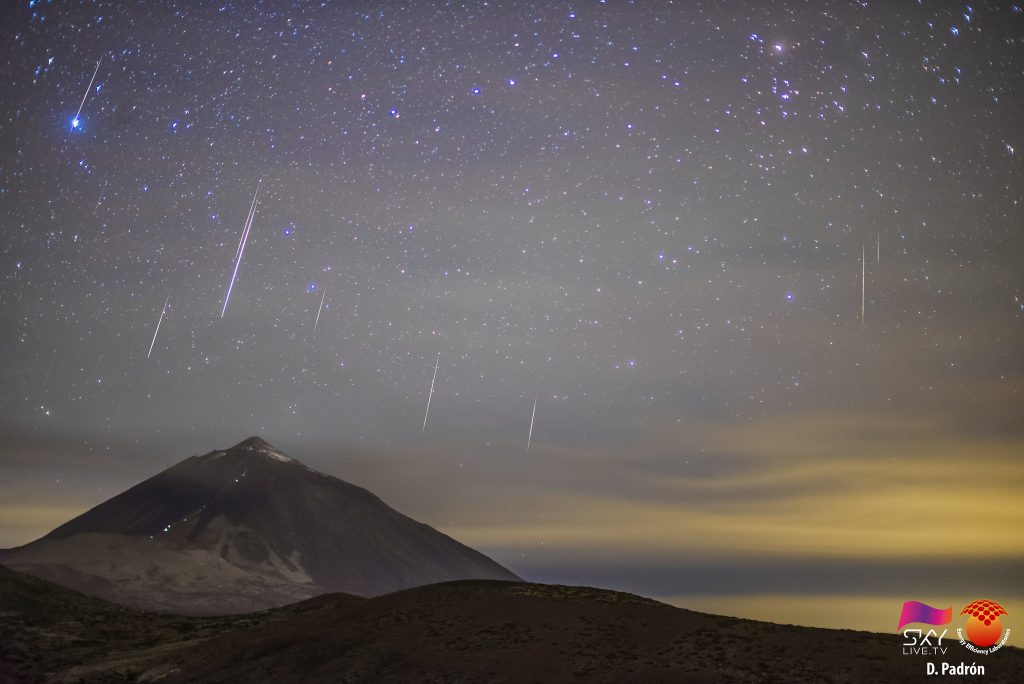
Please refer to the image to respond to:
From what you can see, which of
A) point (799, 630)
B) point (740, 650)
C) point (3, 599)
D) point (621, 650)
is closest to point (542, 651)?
point (621, 650)

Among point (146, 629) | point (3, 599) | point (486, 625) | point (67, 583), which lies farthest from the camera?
point (67, 583)

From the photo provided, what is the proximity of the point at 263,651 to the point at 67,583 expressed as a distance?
164346 mm

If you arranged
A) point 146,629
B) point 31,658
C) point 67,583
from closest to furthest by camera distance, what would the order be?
point 31,658
point 146,629
point 67,583

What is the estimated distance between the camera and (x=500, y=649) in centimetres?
3503

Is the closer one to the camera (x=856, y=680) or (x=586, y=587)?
(x=856, y=680)

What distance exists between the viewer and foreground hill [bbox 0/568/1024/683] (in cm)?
2998

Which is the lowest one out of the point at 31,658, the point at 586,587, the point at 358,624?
the point at 31,658

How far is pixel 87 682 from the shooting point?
41.0 m

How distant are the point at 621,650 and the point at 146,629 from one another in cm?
3826

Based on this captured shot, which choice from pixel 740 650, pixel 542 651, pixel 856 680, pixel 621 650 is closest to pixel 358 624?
pixel 542 651

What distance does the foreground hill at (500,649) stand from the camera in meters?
30.0

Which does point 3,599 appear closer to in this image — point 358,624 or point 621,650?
point 358,624

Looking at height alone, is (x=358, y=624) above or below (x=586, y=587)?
below

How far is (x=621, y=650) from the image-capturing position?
33312 millimetres
